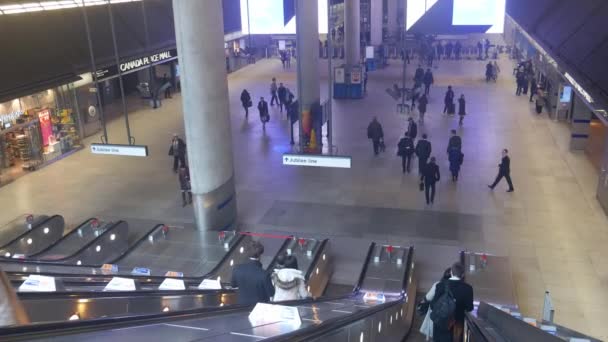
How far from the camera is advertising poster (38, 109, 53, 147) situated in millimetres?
19141

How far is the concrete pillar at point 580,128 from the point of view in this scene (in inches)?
701

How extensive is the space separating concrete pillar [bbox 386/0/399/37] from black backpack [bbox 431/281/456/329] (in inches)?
1735

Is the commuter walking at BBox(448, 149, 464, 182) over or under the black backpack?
under

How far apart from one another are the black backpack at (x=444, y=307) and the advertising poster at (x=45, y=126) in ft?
54.8

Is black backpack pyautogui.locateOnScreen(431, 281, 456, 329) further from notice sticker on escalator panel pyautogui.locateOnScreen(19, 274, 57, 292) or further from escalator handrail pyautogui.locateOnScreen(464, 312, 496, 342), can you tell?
notice sticker on escalator panel pyautogui.locateOnScreen(19, 274, 57, 292)

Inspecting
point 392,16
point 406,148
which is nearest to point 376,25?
point 392,16

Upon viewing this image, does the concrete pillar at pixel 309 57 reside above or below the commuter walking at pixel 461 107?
above

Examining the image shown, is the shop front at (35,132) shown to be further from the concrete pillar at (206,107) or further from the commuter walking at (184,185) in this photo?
the concrete pillar at (206,107)

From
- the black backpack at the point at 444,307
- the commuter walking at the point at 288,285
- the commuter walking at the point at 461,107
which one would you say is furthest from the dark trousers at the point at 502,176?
the commuter walking at the point at 288,285

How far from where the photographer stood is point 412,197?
1459 cm

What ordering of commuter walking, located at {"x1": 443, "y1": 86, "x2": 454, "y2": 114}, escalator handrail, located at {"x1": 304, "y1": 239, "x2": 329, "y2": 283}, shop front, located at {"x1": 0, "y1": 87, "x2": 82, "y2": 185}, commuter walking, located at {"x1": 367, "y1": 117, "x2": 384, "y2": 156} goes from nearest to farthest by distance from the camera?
1. escalator handrail, located at {"x1": 304, "y1": 239, "x2": 329, "y2": 283}
2. commuter walking, located at {"x1": 367, "y1": 117, "x2": 384, "y2": 156}
3. shop front, located at {"x1": 0, "y1": 87, "x2": 82, "y2": 185}
4. commuter walking, located at {"x1": 443, "y1": 86, "x2": 454, "y2": 114}

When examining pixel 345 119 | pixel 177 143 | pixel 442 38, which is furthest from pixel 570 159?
pixel 442 38

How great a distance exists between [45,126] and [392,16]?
35.8 m

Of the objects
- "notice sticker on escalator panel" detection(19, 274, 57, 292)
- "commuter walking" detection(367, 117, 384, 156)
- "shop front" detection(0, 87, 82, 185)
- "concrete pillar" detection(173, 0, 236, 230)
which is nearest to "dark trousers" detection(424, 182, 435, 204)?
"commuter walking" detection(367, 117, 384, 156)
